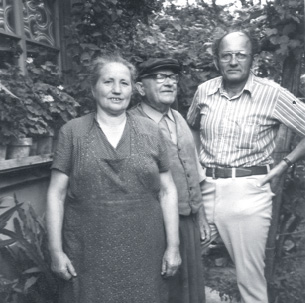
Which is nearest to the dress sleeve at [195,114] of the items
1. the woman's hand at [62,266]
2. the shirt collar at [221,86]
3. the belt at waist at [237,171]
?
the shirt collar at [221,86]

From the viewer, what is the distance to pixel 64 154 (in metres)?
2.42

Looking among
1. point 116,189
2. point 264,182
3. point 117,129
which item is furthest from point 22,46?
point 264,182

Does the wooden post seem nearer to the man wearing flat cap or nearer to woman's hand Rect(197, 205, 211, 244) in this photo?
woman's hand Rect(197, 205, 211, 244)

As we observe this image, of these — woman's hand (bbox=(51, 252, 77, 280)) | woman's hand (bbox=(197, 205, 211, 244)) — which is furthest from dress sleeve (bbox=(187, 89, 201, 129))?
woman's hand (bbox=(51, 252, 77, 280))

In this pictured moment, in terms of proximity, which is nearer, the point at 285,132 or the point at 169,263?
the point at 169,263

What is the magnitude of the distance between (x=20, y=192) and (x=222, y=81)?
1.50 meters

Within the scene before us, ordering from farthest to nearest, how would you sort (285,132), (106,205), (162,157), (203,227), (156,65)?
(285,132)
(203,227)
(156,65)
(162,157)
(106,205)

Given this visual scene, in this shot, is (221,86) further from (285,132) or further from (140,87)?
(285,132)

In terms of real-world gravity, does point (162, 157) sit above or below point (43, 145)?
below

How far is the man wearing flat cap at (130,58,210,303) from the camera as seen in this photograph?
2.80 m

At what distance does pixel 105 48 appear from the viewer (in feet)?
14.0

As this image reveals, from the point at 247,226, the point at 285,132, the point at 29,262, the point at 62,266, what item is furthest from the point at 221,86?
the point at 29,262

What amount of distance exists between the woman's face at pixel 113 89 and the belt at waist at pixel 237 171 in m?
0.80

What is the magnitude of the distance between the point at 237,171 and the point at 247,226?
328 mm
